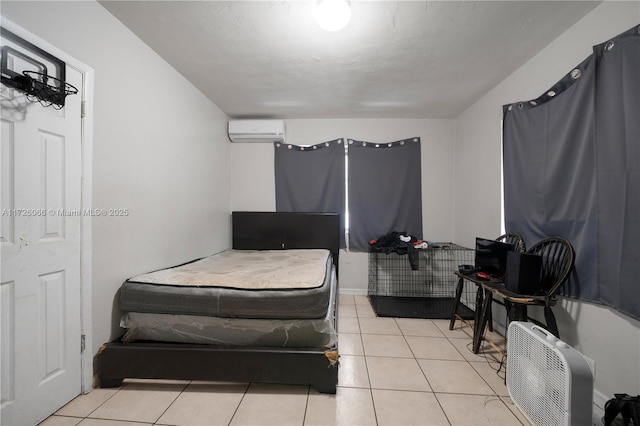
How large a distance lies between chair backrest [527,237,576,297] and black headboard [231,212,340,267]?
209 centimetres

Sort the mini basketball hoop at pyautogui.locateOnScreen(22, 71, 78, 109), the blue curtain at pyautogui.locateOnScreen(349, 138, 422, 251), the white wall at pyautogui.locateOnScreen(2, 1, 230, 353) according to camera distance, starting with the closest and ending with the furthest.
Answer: the mini basketball hoop at pyautogui.locateOnScreen(22, 71, 78, 109), the white wall at pyautogui.locateOnScreen(2, 1, 230, 353), the blue curtain at pyautogui.locateOnScreen(349, 138, 422, 251)

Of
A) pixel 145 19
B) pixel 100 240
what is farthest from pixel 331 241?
pixel 145 19

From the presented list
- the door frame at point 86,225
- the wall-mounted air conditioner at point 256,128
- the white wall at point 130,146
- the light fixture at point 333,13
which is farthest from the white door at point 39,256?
the wall-mounted air conditioner at point 256,128

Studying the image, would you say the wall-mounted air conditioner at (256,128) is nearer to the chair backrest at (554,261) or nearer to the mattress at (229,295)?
the mattress at (229,295)

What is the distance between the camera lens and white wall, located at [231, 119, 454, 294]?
3.45 metres

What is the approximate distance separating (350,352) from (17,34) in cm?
283

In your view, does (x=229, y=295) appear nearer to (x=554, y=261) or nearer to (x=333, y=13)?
(x=333, y=13)

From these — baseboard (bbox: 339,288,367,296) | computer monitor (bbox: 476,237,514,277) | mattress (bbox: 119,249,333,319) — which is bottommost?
baseboard (bbox: 339,288,367,296)

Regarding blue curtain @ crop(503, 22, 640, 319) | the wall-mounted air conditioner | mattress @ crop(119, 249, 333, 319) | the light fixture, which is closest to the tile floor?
mattress @ crop(119, 249, 333, 319)

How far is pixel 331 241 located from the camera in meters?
3.28

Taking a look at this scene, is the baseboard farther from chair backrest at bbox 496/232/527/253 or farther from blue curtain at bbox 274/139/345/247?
chair backrest at bbox 496/232/527/253

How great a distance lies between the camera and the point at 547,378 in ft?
3.47

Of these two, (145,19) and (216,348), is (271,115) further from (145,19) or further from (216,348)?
(216,348)

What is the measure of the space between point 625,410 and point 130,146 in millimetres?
3234
